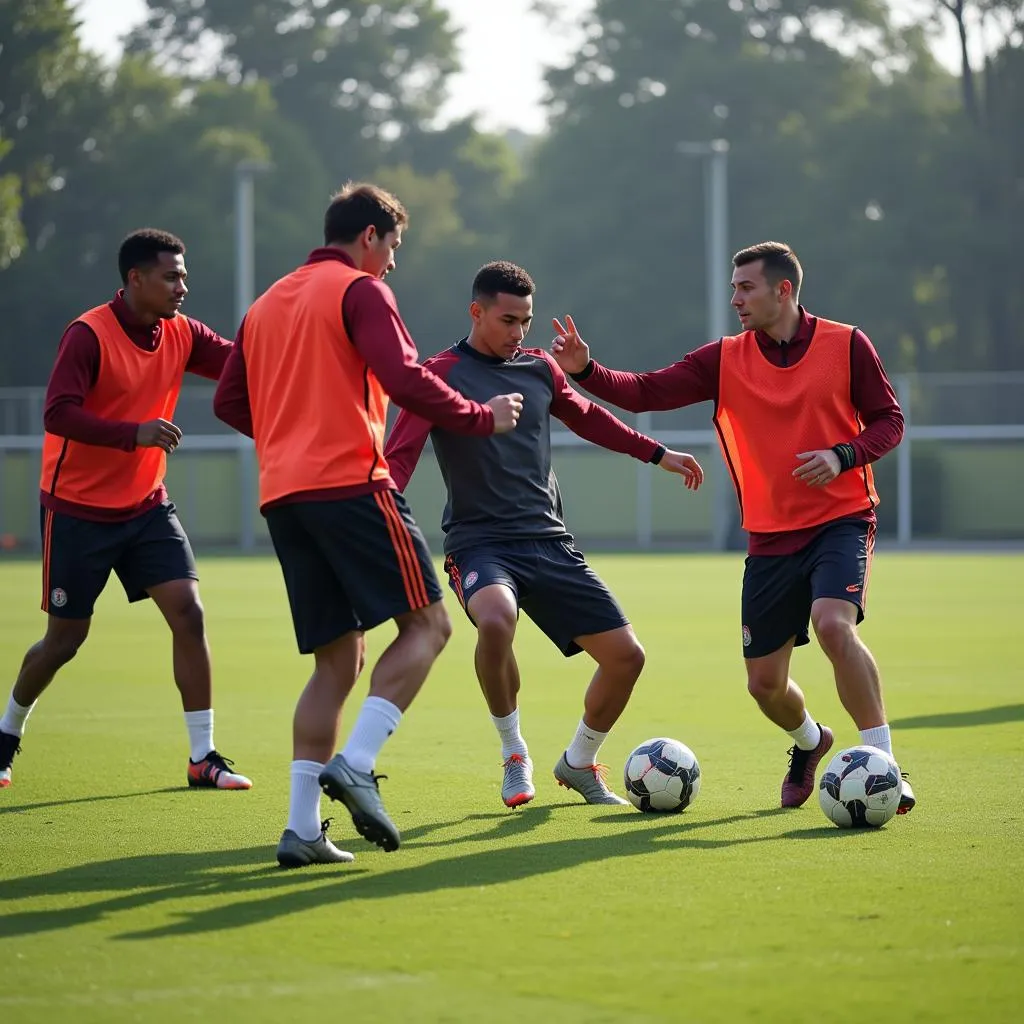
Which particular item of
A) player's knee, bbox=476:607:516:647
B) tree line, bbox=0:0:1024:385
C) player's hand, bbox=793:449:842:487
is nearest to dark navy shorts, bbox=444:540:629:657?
player's knee, bbox=476:607:516:647

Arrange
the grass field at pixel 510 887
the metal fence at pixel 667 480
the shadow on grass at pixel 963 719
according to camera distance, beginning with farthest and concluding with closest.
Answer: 1. the metal fence at pixel 667 480
2. the shadow on grass at pixel 963 719
3. the grass field at pixel 510 887

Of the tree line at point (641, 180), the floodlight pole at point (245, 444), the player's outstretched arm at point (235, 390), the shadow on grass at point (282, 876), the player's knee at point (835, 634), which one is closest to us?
the shadow on grass at point (282, 876)

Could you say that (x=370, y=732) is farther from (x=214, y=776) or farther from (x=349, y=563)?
(x=214, y=776)

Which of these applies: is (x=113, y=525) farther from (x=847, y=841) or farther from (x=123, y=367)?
(x=847, y=841)

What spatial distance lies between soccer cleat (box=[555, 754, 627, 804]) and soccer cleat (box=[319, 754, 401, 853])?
6.30 ft

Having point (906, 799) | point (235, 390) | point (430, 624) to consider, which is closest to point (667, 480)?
point (906, 799)

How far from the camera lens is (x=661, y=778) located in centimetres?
742

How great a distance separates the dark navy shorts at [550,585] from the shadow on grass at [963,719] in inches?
114

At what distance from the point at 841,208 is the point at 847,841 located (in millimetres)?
47791

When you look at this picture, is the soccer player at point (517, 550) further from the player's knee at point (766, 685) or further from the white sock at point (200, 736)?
the white sock at point (200, 736)

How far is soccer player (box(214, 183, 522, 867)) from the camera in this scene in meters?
6.12

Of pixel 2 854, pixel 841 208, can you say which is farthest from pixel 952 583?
pixel 841 208

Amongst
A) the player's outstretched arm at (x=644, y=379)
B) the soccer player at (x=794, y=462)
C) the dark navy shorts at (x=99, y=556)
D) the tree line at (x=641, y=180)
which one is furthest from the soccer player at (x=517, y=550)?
the tree line at (x=641, y=180)

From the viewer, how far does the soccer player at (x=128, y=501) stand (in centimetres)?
815
